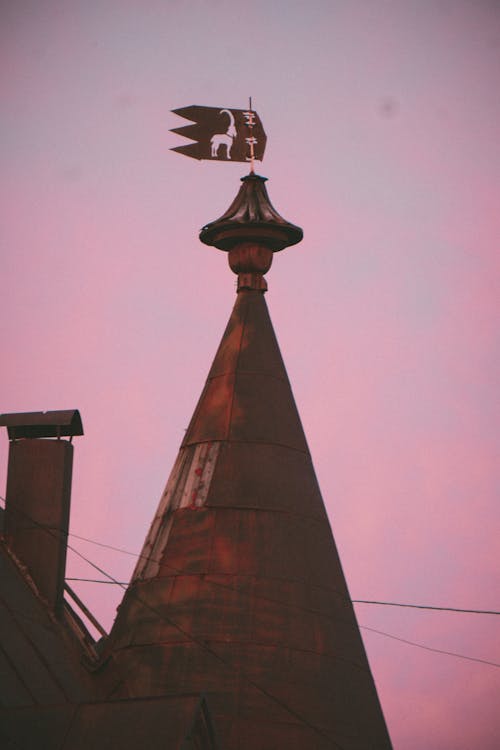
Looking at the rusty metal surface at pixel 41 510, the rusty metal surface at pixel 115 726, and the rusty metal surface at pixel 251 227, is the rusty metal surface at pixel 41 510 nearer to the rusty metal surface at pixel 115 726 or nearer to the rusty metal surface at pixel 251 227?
the rusty metal surface at pixel 115 726

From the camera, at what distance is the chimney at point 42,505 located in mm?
28547

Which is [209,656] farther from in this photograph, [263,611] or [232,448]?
[232,448]

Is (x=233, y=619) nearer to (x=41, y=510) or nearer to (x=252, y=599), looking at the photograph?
(x=252, y=599)

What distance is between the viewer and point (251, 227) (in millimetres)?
30734

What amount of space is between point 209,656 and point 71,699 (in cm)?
244

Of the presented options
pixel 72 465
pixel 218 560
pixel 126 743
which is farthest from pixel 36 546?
pixel 126 743

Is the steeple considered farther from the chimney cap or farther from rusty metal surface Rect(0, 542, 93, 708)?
the chimney cap

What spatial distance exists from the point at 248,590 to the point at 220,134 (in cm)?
1000

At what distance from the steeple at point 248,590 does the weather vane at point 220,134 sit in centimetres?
218

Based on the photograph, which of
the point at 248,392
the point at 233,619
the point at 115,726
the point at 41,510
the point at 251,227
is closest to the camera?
the point at 115,726

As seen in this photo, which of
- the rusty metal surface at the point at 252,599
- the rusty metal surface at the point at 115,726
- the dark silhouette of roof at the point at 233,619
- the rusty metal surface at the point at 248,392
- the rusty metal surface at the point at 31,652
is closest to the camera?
the rusty metal surface at the point at 115,726

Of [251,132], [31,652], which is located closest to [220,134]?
[251,132]

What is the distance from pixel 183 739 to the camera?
78.0 feet

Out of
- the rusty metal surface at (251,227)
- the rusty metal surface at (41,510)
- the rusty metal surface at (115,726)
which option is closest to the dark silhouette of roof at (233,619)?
the rusty metal surface at (115,726)
